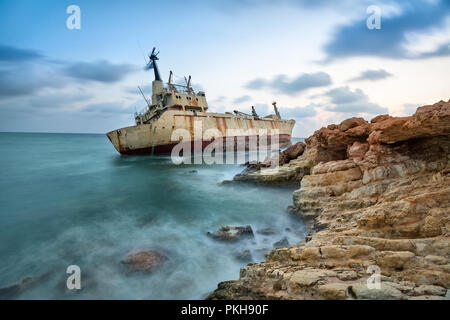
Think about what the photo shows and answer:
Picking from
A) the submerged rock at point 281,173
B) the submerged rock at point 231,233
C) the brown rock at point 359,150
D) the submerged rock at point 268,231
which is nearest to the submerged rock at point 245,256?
the submerged rock at point 231,233

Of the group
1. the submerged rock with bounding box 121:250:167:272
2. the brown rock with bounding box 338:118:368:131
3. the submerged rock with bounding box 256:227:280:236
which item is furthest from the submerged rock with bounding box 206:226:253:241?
the brown rock with bounding box 338:118:368:131

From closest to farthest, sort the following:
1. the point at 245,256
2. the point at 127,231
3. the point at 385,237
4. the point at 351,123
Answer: the point at 385,237 → the point at 245,256 → the point at 127,231 → the point at 351,123

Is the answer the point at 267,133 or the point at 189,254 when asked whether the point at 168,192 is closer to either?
the point at 189,254

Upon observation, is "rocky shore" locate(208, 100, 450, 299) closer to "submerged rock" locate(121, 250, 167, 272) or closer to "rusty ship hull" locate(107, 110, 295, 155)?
"submerged rock" locate(121, 250, 167, 272)

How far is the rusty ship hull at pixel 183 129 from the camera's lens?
69.4 feet

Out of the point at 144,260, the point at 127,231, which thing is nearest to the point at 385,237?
the point at 144,260

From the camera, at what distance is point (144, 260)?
5.57 metres

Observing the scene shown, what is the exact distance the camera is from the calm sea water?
16.4 ft

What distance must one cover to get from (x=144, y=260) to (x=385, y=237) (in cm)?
553

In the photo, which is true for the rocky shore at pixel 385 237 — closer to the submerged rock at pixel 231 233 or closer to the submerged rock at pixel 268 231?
the submerged rock at pixel 268 231

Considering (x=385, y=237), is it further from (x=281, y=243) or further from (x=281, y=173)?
(x=281, y=173)

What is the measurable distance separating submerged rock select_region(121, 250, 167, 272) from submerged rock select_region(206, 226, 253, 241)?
5.98 feet
